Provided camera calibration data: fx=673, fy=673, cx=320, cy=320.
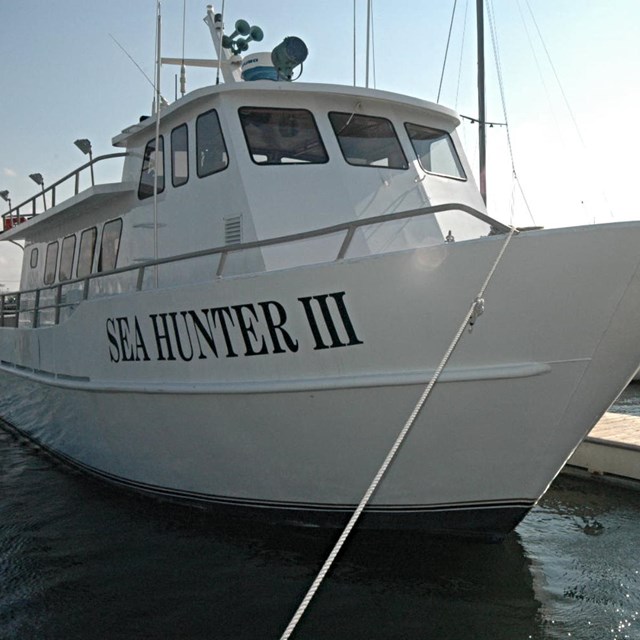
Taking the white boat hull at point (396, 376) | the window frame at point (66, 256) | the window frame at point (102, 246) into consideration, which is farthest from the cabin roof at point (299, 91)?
the window frame at point (66, 256)

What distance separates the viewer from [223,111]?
549cm

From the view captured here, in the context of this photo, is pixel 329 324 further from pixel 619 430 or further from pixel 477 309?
pixel 619 430

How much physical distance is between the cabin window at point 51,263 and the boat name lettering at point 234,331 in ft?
11.9

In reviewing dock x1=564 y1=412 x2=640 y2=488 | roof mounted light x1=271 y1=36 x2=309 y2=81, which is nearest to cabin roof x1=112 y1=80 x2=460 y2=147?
roof mounted light x1=271 y1=36 x2=309 y2=81

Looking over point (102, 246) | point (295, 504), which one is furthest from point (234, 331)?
point (102, 246)

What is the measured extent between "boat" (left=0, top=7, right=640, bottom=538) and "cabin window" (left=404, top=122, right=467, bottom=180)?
20 millimetres

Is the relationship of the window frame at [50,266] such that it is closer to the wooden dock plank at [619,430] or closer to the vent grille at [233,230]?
the vent grille at [233,230]

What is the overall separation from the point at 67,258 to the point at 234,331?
4539mm

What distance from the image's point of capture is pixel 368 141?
5.77 m

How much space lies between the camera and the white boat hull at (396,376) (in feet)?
12.2

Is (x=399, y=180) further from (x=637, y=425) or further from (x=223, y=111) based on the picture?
(x=637, y=425)

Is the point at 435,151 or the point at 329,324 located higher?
the point at 435,151

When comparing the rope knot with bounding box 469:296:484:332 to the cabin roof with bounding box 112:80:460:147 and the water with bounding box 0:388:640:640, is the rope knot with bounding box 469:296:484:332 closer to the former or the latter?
the water with bounding box 0:388:640:640

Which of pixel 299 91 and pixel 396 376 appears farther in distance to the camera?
pixel 299 91
